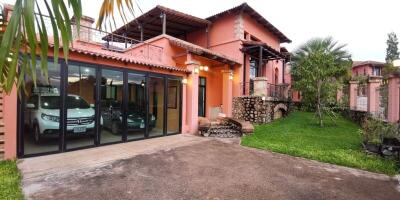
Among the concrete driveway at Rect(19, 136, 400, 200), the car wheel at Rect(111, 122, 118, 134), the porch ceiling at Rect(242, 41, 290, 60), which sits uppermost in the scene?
the porch ceiling at Rect(242, 41, 290, 60)

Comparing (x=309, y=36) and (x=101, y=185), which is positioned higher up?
(x=309, y=36)

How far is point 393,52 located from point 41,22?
54439 mm

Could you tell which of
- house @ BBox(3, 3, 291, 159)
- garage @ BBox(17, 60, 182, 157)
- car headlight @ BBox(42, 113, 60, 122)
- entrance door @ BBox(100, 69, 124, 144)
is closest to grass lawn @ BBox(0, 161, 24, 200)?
house @ BBox(3, 3, 291, 159)

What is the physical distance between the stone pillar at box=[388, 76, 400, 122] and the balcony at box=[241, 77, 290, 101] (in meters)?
5.93

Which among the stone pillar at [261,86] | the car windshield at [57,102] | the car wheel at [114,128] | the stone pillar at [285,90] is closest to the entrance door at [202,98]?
the stone pillar at [261,86]

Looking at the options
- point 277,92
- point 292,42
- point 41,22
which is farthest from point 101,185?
point 292,42

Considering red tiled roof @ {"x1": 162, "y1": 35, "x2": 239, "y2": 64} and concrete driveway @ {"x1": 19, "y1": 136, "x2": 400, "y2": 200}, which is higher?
red tiled roof @ {"x1": 162, "y1": 35, "x2": 239, "y2": 64}

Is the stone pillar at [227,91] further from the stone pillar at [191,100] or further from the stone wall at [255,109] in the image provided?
the stone pillar at [191,100]

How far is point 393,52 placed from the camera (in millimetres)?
→ 41500

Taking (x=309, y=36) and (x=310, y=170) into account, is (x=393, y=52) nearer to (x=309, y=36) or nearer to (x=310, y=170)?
(x=309, y=36)

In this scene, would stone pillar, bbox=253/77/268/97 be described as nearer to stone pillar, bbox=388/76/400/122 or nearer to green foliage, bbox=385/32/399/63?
A: stone pillar, bbox=388/76/400/122

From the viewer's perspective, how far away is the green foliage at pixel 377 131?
685cm

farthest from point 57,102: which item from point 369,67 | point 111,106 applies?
point 369,67

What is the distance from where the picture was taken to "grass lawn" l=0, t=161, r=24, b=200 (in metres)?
3.82
